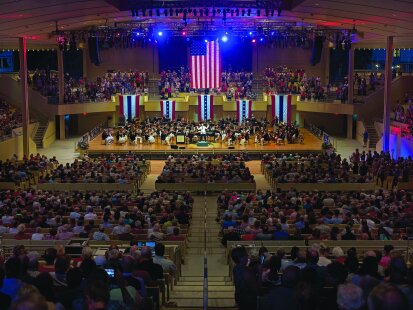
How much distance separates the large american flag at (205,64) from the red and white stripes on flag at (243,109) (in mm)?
2283

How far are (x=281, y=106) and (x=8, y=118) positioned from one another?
17.2 m

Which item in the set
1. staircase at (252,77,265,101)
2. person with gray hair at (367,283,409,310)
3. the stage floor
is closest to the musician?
the stage floor

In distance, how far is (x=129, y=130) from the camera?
118 ft

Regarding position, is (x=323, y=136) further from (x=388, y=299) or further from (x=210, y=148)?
(x=388, y=299)

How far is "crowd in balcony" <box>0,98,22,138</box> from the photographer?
3281 centimetres

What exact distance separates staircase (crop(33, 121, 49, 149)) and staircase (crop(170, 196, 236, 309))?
746 inches

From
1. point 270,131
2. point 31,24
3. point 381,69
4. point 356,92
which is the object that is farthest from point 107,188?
point 381,69

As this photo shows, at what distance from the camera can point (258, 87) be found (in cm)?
4441

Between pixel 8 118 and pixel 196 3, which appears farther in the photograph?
pixel 8 118

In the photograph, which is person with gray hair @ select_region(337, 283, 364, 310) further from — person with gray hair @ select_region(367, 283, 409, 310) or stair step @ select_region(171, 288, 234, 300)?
stair step @ select_region(171, 288, 234, 300)

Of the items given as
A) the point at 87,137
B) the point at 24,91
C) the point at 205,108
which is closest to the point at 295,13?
the point at 205,108

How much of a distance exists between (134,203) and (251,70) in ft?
99.4

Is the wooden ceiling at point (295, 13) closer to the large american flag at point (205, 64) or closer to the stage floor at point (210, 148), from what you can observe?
the stage floor at point (210, 148)

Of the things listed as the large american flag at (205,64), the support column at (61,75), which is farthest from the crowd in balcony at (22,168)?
the large american flag at (205,64)
